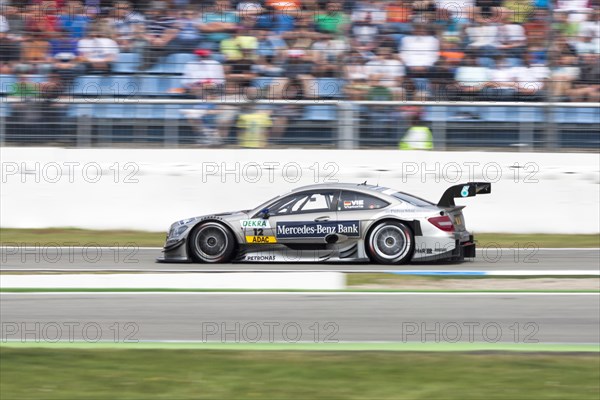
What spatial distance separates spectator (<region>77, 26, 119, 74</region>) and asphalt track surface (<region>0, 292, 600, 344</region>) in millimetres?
7335

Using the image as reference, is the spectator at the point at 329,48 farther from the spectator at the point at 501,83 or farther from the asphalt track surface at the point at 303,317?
the asphalt track surface at the point at 303,317

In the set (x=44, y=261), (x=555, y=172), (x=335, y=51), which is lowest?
(x=44, y=261)

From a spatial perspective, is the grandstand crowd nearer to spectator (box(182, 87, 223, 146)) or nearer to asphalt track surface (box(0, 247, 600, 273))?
spectator (box(182, 87, 223, 146))

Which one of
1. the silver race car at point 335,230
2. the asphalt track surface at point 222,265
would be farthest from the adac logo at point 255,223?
the asphalt track surface at point 222,265

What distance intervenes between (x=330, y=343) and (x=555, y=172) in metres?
8.81

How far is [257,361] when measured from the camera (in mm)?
6266

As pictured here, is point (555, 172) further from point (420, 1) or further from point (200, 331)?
point (200, 331)

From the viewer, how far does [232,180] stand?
15180 millimetres

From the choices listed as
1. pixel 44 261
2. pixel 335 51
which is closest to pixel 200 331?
pixel 44 261

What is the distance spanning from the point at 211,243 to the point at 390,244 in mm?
2173

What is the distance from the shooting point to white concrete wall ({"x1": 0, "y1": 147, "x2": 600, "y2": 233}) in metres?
14.8

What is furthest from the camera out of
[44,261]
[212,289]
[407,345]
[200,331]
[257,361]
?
[44,261]

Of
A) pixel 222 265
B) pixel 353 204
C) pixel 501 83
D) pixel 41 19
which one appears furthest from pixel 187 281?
pixel 41 19

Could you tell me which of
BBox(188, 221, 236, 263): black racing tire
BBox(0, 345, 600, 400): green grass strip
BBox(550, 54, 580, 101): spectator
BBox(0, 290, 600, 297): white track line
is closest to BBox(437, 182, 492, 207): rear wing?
BBox(0, 290, 600, 297): white track line
